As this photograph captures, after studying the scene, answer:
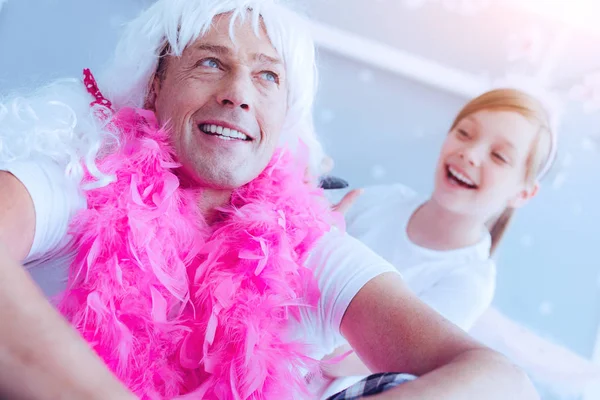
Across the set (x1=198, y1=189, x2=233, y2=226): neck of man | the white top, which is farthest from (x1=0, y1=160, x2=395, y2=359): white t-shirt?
the white top

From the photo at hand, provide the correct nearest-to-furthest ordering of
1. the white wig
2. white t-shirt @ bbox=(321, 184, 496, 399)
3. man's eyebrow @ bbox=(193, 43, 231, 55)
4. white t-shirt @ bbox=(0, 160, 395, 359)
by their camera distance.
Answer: white t-shirt @ bbox=(0, 160, 395, 359) → the white wig → man's eyebrow @ bbox=(193, 43, 231, 55) → white t-shirt @ bbox=(321, 184, 496, 399)

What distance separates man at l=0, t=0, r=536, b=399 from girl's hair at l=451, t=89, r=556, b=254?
0.71m

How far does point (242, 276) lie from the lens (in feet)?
3.16

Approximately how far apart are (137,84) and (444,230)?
3.27ft

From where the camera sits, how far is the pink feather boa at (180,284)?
2.85 feet

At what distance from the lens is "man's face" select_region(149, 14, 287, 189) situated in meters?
1.00

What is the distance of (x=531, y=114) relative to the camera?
158 cm

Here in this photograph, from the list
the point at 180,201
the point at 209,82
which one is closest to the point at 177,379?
the point at 180,201

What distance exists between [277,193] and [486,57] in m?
1.23

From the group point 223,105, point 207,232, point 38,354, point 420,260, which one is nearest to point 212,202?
point 207,232

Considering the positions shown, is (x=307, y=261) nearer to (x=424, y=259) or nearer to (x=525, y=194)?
(x=424, y=259)

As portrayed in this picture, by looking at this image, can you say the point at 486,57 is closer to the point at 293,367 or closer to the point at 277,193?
the point at 277,193

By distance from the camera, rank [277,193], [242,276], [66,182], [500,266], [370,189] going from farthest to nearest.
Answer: [500,266]
[370,189]
[277,193]
[242,276]
[66,182]

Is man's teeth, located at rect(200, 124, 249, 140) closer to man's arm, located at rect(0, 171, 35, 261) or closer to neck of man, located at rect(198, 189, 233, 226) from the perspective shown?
neck of man, located at rect(198, 189, 233, 226)
